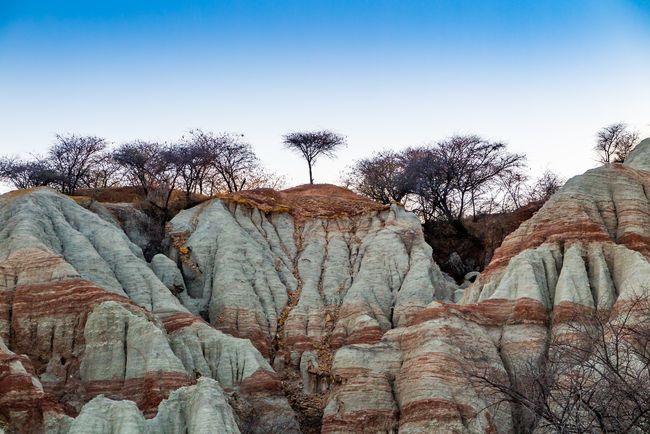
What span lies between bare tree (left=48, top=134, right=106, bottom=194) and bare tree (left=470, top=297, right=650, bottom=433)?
3927 cm

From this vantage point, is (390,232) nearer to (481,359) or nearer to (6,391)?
(481,359)

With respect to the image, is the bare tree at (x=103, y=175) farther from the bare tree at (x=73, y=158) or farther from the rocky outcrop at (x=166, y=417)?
the rocky outcrop at (x=166, y=417)

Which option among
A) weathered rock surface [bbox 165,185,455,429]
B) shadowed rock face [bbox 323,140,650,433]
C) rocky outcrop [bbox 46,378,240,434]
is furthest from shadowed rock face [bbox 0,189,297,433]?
shadowed rock face [bbox 323,140,650,433]

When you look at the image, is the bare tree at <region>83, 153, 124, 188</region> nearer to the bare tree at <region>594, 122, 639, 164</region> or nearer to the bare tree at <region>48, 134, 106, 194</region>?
the bare tree at <region>48, 134, 106, 194</region>

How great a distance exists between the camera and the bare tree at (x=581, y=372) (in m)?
16.2

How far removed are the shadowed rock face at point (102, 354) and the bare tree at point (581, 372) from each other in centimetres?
924

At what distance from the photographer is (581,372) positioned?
24.5 metres

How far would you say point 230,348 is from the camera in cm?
3269

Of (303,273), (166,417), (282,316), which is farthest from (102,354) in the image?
(303,273)

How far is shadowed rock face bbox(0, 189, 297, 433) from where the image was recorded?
960 inches

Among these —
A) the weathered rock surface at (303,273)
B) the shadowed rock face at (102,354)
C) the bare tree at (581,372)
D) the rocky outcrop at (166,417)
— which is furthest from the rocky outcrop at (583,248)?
the rocky outcrop at (166,417)

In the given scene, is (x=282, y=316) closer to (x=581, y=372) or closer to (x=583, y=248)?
(x=583, y=248)

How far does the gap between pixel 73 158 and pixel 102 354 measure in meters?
33.1

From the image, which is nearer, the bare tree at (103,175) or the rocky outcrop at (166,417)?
the rocky outcrop at (166,417)
